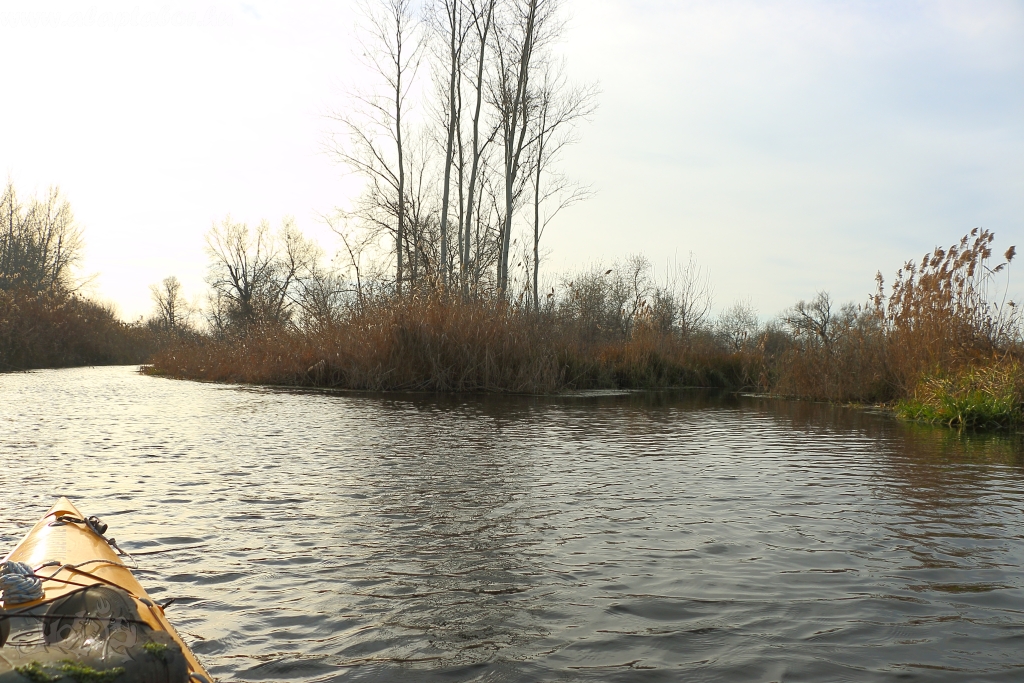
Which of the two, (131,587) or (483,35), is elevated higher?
(483,35)

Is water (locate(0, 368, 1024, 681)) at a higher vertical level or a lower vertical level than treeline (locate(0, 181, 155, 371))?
lower

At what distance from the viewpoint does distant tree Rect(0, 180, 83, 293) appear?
35188 mm

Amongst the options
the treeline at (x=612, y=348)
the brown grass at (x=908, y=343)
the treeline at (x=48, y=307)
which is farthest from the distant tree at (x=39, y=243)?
the brown grass at (x=908, y=343)

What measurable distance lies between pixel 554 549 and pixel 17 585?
2179 millimetres

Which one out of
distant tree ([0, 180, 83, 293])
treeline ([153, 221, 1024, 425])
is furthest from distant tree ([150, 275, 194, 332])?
treeline ([153, 221, 1024, 425])

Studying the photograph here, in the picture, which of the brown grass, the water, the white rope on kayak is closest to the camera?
the white rope on kayak

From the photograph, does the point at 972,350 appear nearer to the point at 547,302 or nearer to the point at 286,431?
the point at 547,302

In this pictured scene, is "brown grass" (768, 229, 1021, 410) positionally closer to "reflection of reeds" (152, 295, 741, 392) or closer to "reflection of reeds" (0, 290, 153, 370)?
"reflection of reeds" (152, 295, 741, 392)

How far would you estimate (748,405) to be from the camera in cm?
1305

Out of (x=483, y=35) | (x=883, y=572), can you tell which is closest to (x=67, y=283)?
(x=483, y=35)

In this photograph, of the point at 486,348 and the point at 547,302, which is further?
the point at 547,302

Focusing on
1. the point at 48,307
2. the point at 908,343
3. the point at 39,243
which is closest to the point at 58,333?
the point at 48,307

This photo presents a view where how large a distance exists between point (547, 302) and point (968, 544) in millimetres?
11288

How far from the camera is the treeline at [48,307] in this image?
919 inches
